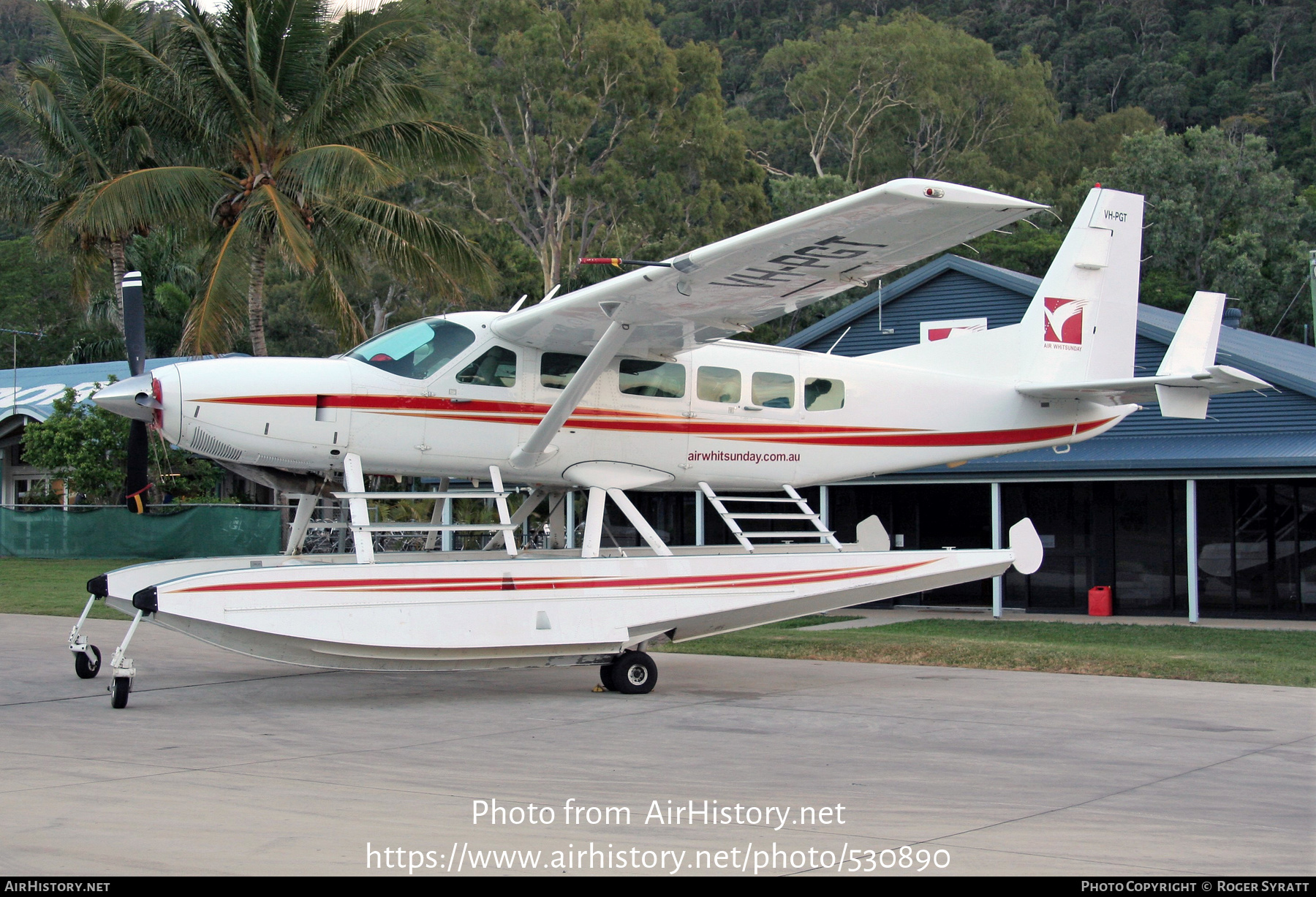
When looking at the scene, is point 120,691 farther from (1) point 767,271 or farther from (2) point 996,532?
(2) point 996,532

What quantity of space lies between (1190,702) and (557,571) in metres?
5.34

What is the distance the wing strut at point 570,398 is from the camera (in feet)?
32.8

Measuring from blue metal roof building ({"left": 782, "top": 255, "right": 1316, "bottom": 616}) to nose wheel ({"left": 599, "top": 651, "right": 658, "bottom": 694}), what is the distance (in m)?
8.17

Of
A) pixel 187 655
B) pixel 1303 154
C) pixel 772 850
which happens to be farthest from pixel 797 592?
pixel 1303 154

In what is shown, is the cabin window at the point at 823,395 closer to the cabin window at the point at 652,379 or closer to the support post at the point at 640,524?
the cabin window at the point at 652,379

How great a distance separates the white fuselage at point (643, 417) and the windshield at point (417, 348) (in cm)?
7

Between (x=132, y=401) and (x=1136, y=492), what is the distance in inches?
642

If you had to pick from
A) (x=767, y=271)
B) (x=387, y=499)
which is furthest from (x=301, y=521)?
(x=767, y=271)

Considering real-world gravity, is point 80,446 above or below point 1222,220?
below

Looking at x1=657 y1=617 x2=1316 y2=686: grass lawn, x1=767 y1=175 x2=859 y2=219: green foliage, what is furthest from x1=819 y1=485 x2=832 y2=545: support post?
x1=767 y1=175 x2=859 y2=219: green foliage

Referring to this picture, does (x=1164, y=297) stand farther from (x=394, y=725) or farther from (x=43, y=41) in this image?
(x=394, y=725)

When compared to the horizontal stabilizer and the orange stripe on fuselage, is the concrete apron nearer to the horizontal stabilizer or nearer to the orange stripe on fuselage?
the orange stripe on fuselage

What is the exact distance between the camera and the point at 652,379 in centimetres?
1130

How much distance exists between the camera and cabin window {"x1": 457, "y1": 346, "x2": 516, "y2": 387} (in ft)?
34.6
